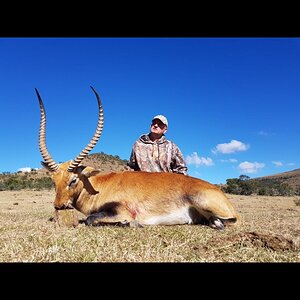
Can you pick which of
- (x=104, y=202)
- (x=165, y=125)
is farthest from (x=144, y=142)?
(x=104, y=202)

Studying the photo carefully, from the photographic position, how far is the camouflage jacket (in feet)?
30.2

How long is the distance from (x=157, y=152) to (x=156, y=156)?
3.9 inches

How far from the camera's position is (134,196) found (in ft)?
23.8

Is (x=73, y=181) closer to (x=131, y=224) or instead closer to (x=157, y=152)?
(x=131, y=224)

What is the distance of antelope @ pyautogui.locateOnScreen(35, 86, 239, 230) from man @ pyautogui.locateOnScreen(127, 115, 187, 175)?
57.1 inches

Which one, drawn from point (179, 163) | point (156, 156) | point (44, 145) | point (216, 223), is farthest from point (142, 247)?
point (179, 163)

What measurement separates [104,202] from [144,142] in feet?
7.78

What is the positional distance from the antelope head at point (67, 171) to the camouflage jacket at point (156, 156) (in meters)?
1.70

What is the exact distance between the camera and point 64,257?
404 cm

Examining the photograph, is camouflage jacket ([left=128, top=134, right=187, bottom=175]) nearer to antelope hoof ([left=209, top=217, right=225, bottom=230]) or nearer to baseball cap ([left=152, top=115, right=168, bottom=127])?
baseball cap ([left=152, top=115, right=168, bottom=127])

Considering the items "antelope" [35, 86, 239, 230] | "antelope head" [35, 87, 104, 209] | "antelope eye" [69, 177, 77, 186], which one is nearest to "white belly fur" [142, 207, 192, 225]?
"antelope" [35, 86, 239, 230]

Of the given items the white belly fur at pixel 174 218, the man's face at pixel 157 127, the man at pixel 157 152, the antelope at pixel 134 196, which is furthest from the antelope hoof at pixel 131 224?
the man's face at pixel 157 127

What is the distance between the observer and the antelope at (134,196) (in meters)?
Result: 6.90
